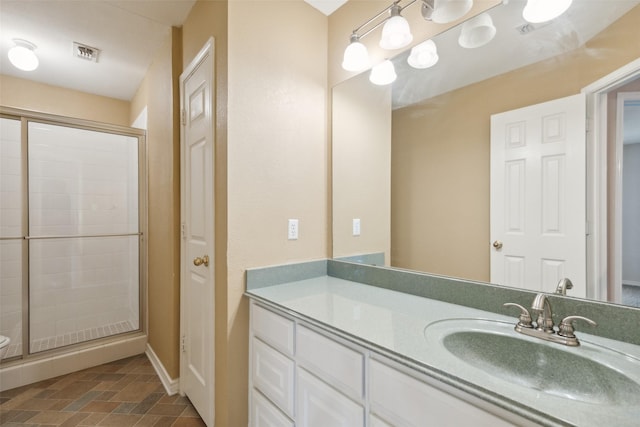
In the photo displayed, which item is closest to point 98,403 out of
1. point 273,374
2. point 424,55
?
point 273,374

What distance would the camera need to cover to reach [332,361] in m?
1.03

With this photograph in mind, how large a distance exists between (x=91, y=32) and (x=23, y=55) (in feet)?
2.09

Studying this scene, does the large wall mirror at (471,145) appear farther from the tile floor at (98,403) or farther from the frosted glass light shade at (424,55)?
the tile floor at (98,403)

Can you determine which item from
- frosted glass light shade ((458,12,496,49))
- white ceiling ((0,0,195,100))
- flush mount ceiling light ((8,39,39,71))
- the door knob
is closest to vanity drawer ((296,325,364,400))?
the door knob

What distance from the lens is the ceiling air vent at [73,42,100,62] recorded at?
2.39 m

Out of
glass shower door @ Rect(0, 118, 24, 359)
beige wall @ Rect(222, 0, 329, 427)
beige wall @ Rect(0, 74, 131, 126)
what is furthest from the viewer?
beige wall @ Rect(0, 74, 131, 126)

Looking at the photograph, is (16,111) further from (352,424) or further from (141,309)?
(352,424)

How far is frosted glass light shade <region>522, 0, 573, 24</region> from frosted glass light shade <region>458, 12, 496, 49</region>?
0.12 metres

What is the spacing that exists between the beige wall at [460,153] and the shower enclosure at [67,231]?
249 centimetres

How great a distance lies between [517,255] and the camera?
3.85 feet

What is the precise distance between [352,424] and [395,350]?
12.9 inches

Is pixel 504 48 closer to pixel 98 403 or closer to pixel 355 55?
pixel 355 55

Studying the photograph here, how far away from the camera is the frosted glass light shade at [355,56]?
1587 mm

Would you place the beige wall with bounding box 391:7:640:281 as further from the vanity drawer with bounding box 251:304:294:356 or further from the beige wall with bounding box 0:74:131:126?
the beige wall with bounding box 0:74:131:126
